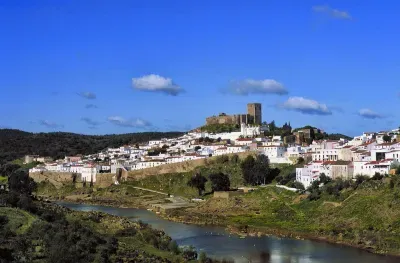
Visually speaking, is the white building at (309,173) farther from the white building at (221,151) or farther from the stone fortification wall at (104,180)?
the stone fortification wall at (104,180)

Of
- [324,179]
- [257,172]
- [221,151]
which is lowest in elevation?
[324,179]

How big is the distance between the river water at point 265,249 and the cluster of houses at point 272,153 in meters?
13.0

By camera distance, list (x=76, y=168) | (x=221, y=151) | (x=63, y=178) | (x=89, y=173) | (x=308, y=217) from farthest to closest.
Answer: (x=76, y=168), (x=63, y=178), (x=89, y=173), (x=221, y=151), (x=308, y=217)

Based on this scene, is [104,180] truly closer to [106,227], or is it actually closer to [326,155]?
[326,155]

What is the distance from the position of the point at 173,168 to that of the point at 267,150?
12625 mm

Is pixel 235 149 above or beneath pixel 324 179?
above

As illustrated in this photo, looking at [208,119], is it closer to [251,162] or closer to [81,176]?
[81,176]

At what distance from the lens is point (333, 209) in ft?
141

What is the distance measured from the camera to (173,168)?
236 ft

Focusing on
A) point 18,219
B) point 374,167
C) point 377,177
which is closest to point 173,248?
point 18,219

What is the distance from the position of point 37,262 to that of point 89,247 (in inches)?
175

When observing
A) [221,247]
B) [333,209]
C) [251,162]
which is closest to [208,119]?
[251,162]

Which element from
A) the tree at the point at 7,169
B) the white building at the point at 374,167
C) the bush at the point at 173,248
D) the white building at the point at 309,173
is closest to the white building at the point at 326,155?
the white building at the point at 309,173

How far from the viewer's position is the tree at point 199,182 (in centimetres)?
6162
